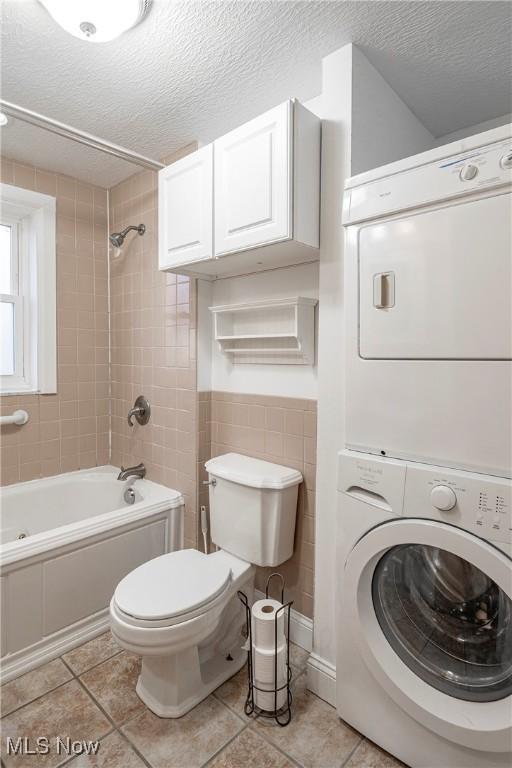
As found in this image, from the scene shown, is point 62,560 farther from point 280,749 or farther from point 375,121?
point 375,121

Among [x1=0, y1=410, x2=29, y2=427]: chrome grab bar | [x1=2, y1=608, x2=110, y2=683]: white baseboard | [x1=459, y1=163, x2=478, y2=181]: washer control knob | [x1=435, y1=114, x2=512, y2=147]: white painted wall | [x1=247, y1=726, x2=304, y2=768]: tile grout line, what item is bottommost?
[x1=247, y1=726, x2=304, y2=768]: tile grout line

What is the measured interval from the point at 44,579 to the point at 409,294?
6.09ft

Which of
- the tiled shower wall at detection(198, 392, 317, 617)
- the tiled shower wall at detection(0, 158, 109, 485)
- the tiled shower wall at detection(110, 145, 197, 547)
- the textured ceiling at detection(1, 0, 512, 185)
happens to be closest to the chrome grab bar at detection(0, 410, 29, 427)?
the tiled shower wall at detection(0, 158, 109, 485)

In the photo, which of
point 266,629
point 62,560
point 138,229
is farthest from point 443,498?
point 138,229

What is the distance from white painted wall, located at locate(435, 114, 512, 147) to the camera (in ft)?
6.36

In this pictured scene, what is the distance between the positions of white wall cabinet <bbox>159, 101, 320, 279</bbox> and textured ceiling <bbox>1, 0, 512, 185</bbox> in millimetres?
277

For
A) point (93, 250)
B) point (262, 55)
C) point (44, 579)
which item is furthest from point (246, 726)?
point (93, 250)

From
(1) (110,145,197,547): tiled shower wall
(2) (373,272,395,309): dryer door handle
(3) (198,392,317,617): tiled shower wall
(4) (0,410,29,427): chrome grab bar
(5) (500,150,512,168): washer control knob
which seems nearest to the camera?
(5) (500,150,512,168): washer control knob

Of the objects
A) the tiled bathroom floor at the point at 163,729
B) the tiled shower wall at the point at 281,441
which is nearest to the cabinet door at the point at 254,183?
the tiled shower wall at the point at 281,441

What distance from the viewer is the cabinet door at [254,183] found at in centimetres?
148

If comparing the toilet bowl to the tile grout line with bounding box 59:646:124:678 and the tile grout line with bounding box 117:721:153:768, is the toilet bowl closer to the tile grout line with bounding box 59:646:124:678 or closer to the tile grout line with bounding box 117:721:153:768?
the tile grout line with bounding box 117:721:153:768

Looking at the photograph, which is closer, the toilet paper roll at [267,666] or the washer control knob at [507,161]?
the washer control knob at [507,161]

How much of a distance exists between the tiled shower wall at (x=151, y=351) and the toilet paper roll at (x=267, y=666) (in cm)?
88

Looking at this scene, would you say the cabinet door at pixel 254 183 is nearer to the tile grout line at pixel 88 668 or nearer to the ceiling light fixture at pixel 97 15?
the ceiling light fixture at pixel 97 15
